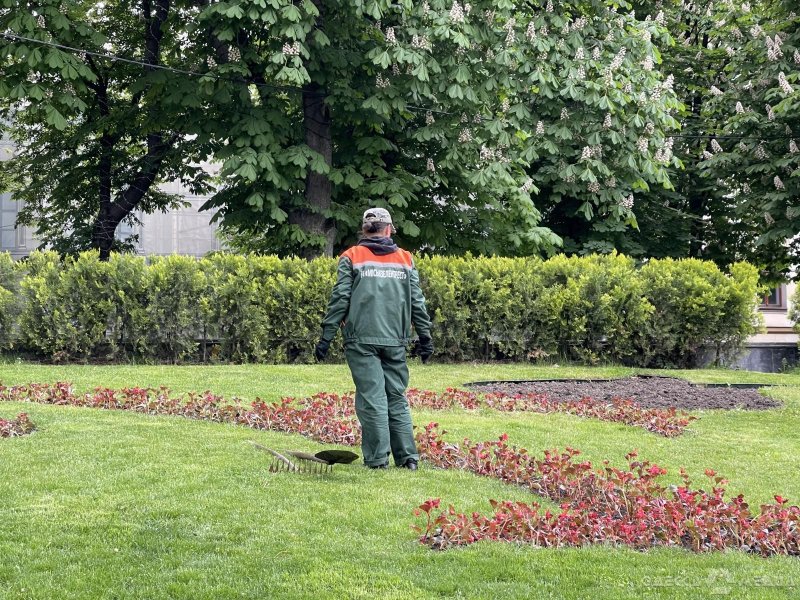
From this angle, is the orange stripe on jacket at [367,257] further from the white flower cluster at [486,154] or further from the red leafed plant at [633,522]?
the white flower cluster at [486,154]

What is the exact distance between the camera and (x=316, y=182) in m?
18.0

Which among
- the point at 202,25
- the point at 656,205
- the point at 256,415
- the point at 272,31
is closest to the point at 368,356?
the point at 256,415

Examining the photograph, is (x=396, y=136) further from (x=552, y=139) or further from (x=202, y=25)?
(x=202, y=25)

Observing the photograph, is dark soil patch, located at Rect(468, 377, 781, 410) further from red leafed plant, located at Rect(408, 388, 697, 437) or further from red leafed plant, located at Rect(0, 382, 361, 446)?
red leafed plant, located at Rect(0, 382, 361, 446)

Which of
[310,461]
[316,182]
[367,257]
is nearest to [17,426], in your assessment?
[310,461]

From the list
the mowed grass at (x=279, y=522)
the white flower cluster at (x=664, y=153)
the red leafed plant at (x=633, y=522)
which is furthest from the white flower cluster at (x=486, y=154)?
the red leafed plant at (x=633, y=522)

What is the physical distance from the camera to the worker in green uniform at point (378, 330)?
7770mm

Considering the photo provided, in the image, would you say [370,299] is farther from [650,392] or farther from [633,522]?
[650,392]

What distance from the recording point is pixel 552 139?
1891 cm

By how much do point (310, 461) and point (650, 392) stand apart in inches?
270

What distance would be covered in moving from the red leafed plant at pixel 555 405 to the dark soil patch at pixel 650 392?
491 millimetres

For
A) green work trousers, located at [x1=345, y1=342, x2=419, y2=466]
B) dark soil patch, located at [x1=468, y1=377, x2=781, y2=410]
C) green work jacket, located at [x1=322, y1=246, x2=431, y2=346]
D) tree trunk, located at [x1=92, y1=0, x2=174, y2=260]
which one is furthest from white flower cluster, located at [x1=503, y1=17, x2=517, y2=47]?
green work trousers, located at [x1=345, y1=342, x2=419, y2=466]

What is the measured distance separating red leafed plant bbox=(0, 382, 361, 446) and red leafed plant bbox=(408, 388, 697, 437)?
45.2 inches

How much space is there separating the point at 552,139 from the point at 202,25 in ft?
21.5
